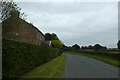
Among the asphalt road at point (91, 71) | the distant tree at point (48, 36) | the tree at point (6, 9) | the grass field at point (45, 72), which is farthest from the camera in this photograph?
the distant tree at point (48, 36)

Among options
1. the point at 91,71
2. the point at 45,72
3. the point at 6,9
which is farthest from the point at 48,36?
the point at 45,72

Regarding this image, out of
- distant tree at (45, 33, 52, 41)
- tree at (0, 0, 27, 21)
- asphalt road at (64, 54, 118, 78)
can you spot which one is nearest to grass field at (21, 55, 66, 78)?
asphalt road at (64, 54, 118, 78)

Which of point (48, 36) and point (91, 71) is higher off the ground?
point (48, 36)

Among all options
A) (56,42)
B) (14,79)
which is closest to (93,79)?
(14,79)

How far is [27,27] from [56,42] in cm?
5233

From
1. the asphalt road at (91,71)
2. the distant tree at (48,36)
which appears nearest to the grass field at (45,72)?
the asphalt road at (91,71)

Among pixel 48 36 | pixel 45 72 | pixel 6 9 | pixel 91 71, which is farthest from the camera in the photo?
pixel 48 36

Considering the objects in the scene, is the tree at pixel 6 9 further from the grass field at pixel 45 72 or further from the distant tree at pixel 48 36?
the distant tree at pixel 48 36

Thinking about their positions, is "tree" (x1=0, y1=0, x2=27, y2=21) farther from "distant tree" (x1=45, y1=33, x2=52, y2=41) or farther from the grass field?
"distant tree" (x1=45, y1=33, x2=52, y2=41)

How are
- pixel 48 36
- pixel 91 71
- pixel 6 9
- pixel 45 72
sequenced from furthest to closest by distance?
pixel 48 36 < pixel 6 9 < pixel 91 71 < pixel 45 72

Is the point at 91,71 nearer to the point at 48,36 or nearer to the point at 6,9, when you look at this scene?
the point at 6,9

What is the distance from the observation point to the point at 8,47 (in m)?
12.7

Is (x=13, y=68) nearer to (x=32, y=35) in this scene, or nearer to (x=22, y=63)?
Answer: (x=22, y=63)

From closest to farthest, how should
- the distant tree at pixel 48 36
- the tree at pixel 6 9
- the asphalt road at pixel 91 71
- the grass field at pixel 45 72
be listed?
the grass field at pixel 45 72 < the asphalt road at pixel 91 71 < the tree at pixel 6 9 < the distant tree at pixel 48 36
